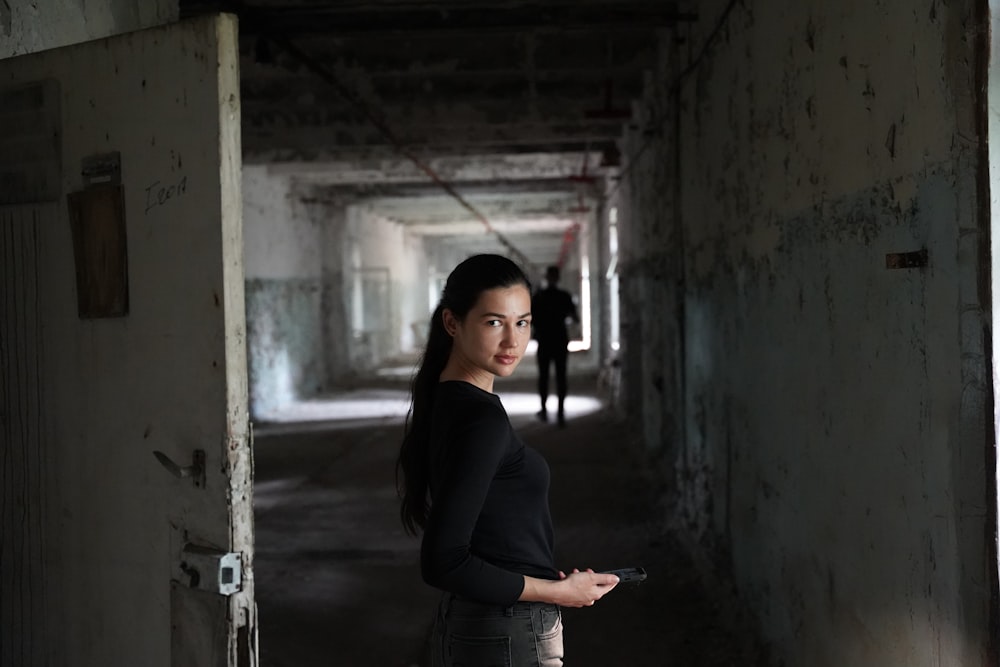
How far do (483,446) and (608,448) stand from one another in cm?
622

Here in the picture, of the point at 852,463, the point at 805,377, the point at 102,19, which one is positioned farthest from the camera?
the point at 805,377

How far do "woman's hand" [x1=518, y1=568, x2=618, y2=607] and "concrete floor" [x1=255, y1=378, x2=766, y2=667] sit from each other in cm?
190

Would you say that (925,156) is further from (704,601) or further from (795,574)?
(704,601)

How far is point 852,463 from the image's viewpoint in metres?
2.43

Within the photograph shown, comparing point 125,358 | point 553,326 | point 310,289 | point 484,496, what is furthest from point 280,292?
point 484,496

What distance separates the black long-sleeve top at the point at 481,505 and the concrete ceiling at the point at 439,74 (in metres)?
3.19

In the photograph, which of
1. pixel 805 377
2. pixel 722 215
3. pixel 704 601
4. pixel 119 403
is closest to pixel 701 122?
pixel 722 215

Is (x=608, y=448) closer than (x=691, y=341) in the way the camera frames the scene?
No

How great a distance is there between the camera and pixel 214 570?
72.2 inches

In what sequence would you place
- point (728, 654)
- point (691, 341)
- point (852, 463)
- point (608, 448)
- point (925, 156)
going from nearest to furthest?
1. point (925, 156)
2. point (852, 463)
3. point (728, 654)
4. point (691, 341)
5. point (608, 448)

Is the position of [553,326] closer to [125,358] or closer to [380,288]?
[125,358]

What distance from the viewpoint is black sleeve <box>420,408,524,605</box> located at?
155cm

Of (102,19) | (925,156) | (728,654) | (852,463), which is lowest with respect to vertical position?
(728,654)

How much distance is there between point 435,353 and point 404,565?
319cm
